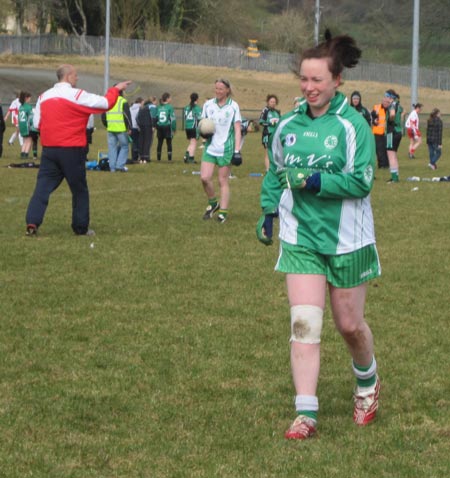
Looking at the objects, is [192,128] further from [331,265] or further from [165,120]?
[331,265]

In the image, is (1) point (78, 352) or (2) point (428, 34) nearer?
(1) point (78, 352)

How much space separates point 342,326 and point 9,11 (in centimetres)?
8513

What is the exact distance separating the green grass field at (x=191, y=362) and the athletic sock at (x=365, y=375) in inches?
8.5

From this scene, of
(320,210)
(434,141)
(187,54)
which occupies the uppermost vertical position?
(320,210)

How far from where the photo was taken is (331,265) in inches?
224

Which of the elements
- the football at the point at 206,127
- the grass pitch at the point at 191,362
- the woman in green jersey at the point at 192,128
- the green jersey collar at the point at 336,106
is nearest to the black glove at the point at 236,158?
the football at the point at 206,127

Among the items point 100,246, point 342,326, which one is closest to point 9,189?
point 100,246

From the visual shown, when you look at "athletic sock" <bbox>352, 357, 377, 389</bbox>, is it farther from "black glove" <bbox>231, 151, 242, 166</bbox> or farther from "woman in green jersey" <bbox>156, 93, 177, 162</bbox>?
"woman in green jersey" <bbox>156, 93, 177, 162</bbox>

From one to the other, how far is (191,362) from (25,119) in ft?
74.3

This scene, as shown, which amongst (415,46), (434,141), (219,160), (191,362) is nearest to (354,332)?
(191,362)

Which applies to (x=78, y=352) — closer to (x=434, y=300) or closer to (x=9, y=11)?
(x=434, y=300)

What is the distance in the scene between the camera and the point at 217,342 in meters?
7.98

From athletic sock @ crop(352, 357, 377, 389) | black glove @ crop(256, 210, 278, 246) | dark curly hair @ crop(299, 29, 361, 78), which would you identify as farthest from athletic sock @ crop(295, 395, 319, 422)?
dark curly hair @ crop(299, 29, 361, 78)

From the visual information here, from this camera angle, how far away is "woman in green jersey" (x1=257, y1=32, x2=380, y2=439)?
5590 millimetres
